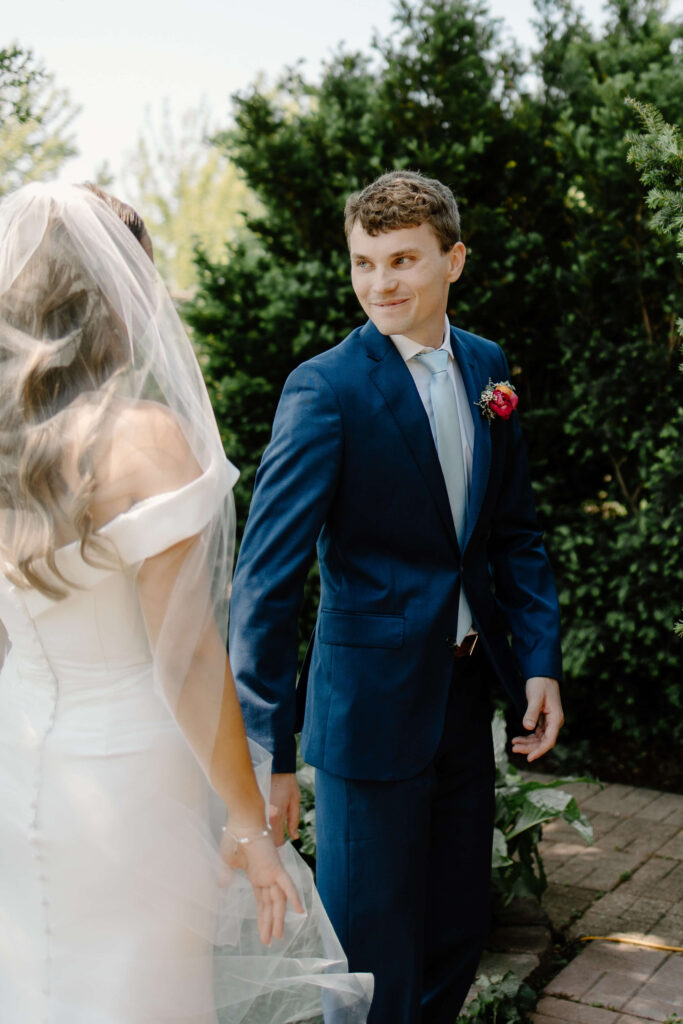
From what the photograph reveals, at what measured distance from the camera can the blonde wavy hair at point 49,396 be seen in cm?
173

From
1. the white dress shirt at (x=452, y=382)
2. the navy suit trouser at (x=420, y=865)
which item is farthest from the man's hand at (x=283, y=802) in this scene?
the white dress shirt at (x=452, y=382)

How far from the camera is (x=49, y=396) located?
5.82 feet

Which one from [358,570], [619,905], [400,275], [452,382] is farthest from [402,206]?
[619,905]

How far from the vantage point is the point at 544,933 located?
135 inches

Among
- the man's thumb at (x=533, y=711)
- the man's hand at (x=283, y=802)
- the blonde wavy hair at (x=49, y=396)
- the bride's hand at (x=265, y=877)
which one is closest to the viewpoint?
the blonde wavy hair at (x=49, y=396)

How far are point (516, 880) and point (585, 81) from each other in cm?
376

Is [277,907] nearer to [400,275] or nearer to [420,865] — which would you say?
[420,865]

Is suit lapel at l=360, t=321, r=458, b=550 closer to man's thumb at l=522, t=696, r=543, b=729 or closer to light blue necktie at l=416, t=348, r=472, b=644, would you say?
light blue necktie at l=416, t=348, r=472, b=644

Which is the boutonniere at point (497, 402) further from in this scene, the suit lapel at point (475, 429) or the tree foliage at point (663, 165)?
the tree foliage at point (663, 165)

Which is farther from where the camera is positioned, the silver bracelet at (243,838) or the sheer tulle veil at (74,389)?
the silver bracelet at (243,838)

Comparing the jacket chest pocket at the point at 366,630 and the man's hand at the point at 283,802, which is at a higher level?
the jacket chest pocket at the point at 366,630

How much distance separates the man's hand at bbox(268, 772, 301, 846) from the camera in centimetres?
220

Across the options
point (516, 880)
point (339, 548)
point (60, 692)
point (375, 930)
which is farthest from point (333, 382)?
point (516, 880)

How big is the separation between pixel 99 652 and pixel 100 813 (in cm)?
27
